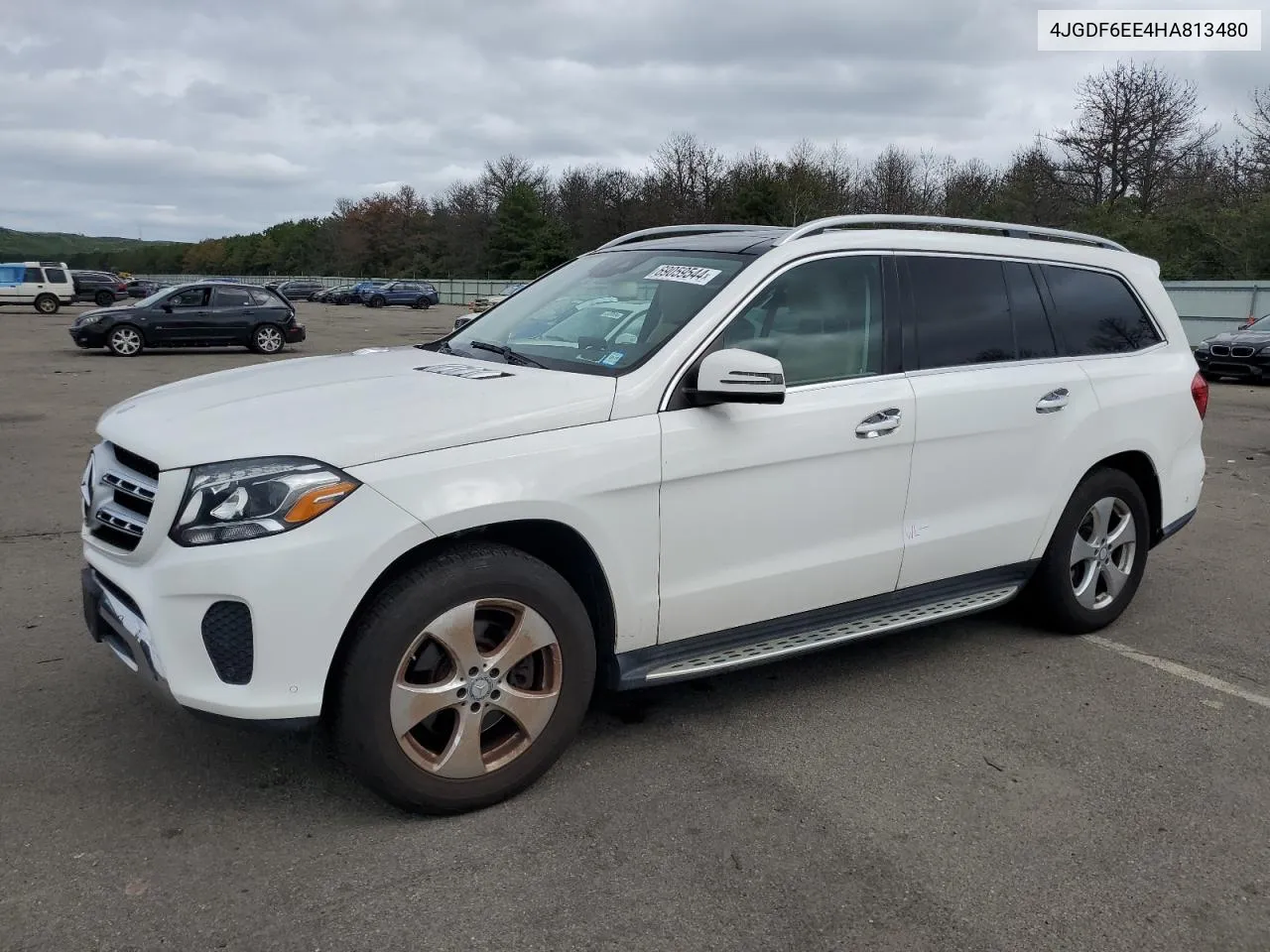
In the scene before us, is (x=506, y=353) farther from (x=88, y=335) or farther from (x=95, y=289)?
(x=95, y=289)

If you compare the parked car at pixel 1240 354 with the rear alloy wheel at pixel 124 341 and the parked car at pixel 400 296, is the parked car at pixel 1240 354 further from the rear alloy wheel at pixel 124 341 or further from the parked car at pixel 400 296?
the parked car at pixel 400 296

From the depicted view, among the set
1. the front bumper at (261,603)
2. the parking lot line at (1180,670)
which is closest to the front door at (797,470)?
the front bumper at (261,603)

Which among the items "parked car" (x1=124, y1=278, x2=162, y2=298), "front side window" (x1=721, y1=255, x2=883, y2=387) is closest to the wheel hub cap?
"front side window" (x1=721, y1=255, x2=883, y2=387)

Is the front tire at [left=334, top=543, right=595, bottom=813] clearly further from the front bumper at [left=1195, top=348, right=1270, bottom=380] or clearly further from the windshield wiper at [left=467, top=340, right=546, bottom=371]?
the front bumper at [left=1195, top=348, right=1270, bottom=380]

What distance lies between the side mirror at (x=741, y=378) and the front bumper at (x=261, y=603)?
1.06m

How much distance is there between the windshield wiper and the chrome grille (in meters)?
1.31

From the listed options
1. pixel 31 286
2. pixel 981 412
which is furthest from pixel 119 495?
pixel 31 286

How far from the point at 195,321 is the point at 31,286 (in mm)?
23221

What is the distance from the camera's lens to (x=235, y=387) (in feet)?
11.8

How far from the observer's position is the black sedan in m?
21.7

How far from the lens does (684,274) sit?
3982 mm

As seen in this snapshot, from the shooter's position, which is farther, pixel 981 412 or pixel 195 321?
pixel 195 321

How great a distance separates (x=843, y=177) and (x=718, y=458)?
206ft

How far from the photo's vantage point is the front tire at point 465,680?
117 inches
